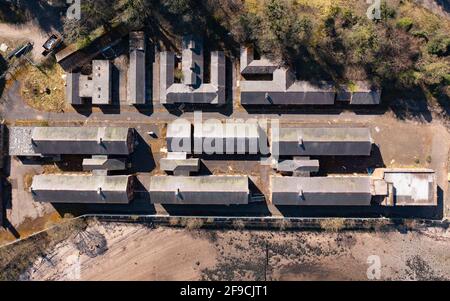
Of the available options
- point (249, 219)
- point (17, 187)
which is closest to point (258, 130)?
point (249, 219)

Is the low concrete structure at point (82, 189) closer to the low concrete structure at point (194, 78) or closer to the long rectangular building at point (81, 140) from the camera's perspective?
the long rectangular building at point (81, 140)

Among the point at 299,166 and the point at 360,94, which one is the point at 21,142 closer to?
the point at 299,166

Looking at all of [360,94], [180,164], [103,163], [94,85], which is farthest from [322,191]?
[94,85]

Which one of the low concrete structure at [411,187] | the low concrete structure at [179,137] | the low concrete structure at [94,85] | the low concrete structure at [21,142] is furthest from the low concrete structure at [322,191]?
the low concrete structure at [21,142]

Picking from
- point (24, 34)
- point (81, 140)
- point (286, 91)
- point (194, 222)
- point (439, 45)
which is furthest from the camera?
point (24, 34)

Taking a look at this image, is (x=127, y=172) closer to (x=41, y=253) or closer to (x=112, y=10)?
(x=41, y=253)

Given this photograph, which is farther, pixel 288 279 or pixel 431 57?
pixel 288 279
